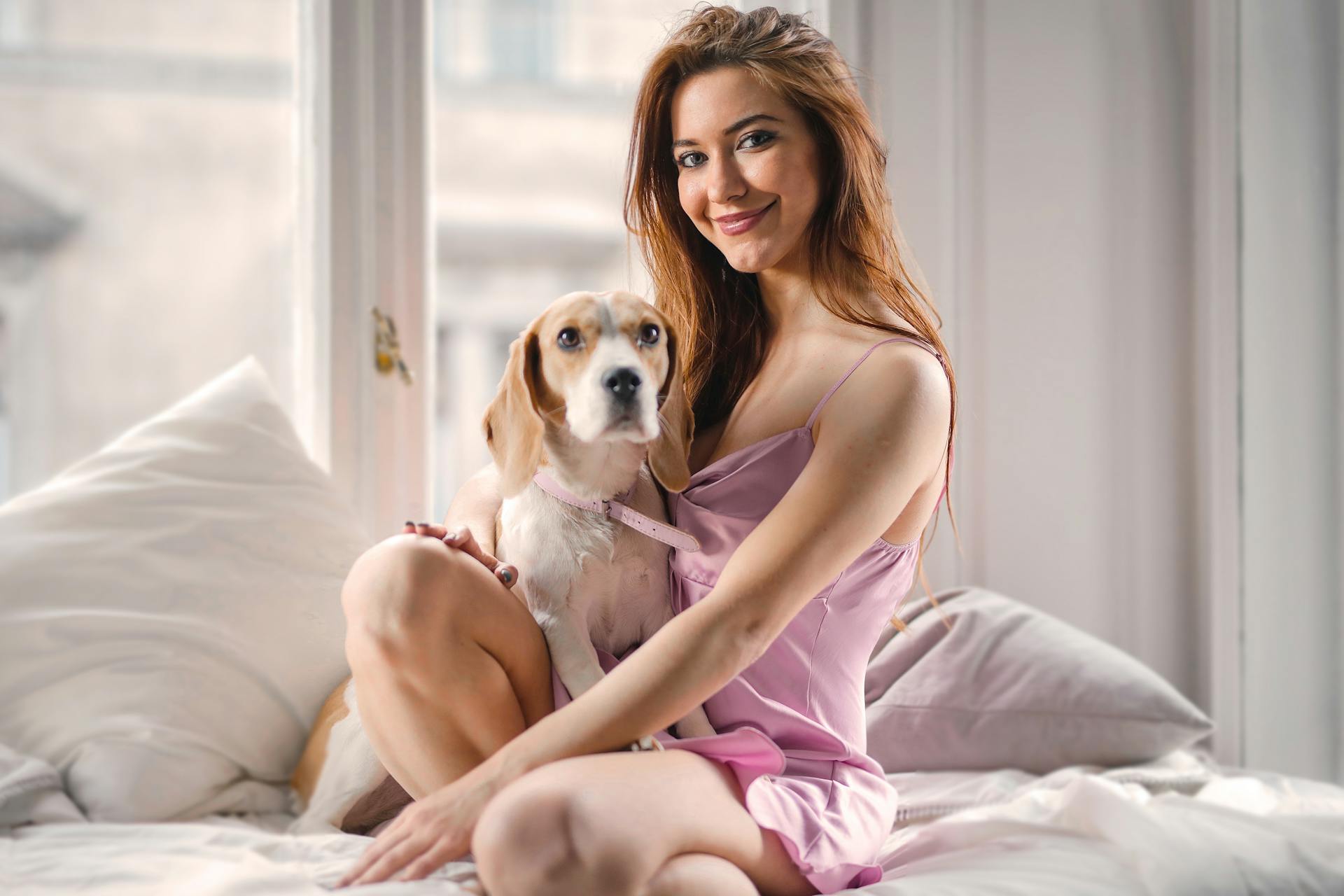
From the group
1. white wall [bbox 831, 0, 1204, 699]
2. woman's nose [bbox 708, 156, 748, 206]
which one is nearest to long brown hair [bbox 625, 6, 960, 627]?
woman's nose [bbox 708, 156, 748, 206]

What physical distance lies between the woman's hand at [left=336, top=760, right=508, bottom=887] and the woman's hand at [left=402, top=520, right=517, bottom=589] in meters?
0.23

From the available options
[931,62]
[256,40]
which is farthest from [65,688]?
[931,62]

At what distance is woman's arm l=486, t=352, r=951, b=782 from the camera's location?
1.08m

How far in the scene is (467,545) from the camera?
122 centimetres

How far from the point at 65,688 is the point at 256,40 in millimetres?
1400

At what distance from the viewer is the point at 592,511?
1.27 metres

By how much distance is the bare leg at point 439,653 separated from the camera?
1131mm

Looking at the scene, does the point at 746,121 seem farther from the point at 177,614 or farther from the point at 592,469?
the point at 177,614

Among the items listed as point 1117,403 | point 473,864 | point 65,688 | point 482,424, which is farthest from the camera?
point 1117,403

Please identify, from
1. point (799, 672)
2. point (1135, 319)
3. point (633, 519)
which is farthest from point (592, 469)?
point (1135, 319)

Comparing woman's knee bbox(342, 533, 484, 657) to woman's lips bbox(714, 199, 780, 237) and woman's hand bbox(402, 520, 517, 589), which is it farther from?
woman's lips bbox(714, 199, 780, 237)

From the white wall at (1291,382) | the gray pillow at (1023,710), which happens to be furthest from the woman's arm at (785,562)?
the white wall at (1291,382)

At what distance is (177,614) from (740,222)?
1090mm

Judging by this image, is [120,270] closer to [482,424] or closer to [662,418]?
[482,424]
